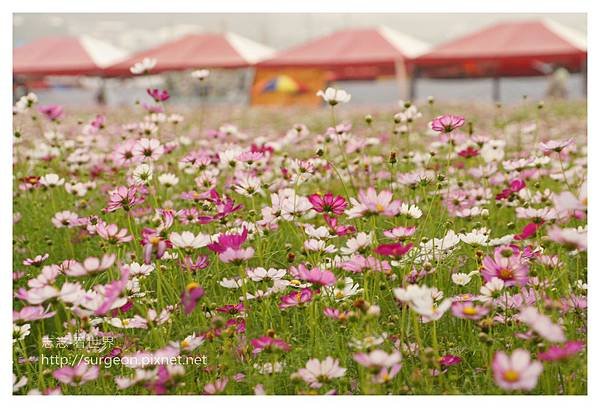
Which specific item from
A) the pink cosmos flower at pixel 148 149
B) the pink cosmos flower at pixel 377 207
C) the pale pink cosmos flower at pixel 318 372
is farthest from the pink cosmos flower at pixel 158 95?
the pale pink cosmos flower at pixel 318 372

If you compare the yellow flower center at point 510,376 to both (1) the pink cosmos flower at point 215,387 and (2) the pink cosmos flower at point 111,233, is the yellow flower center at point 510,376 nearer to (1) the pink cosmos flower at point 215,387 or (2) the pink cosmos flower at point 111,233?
(1) the pink cosmos flower at point 215,387

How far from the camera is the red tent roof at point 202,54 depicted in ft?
34.4

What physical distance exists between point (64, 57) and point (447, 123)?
10490mm

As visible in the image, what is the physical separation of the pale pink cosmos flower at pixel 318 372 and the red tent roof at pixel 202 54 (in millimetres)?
9338

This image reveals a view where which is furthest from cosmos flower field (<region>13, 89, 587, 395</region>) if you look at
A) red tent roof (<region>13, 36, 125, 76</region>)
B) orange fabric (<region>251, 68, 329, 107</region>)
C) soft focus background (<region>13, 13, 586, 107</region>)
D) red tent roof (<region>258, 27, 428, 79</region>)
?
red tent roof (<region>13, 36, 125, 76</region>)

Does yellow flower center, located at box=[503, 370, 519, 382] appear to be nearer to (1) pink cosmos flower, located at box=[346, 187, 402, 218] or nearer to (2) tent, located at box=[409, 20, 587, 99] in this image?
(1) pink cosmos flower, located at box=[346, 187, 402, 218]

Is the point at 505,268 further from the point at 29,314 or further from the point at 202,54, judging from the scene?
the point at 202,54

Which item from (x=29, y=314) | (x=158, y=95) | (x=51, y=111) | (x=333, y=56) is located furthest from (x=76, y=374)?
(x=333, y=56)

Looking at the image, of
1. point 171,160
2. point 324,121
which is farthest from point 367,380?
point 324,121

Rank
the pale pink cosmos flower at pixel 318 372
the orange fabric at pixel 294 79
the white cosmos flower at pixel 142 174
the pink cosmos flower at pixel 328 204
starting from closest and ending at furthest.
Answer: the pale pink cosmos flower at pixel 318 372
the pink cosmos flower at pixel 328 204
the white cosmos flower at pixel 142 174
the orange fabric at pixel 294 79

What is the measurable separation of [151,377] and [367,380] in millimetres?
373
